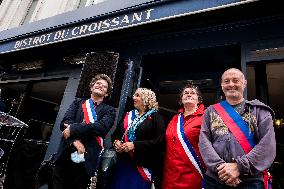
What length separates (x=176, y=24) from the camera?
15.4 ft

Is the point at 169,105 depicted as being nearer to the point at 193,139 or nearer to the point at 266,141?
the point at 193,139

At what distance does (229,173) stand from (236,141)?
0.34 meters

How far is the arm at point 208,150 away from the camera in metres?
2.22

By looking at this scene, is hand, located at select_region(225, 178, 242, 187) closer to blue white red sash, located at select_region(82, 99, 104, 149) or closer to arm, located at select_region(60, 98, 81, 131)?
blue white red sash, located at select_region(82, 99, 104, 149)

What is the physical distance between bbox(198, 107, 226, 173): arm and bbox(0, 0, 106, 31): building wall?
24.5 feet

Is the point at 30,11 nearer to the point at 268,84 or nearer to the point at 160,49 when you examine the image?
the point at 160,49

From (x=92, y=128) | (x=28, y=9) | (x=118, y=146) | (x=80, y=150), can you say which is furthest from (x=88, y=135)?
(x=28, y=9)


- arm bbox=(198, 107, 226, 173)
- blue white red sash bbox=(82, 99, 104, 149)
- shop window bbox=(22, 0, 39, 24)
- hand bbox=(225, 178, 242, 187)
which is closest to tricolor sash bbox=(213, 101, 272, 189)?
arm bbox=(198, 107, 226, 173)

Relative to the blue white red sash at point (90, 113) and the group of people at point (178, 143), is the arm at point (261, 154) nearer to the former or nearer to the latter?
the group of people at point (178, 143)

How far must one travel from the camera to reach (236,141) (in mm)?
2289

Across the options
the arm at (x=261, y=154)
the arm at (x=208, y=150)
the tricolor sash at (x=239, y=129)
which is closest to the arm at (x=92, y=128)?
the arm at (x=208, y=150)

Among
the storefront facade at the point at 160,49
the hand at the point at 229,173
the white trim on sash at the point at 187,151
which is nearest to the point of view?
the hand at the point at 229,173

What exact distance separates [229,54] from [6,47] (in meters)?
6.24

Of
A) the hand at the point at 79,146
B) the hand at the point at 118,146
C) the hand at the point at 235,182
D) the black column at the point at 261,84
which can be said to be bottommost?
the hand at the point at 235,182
